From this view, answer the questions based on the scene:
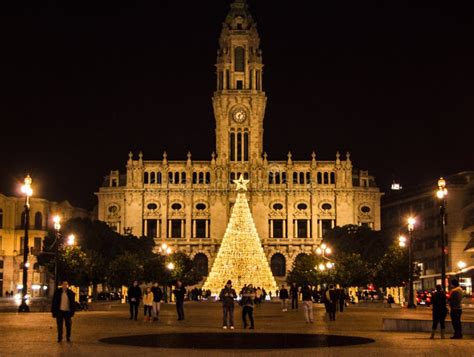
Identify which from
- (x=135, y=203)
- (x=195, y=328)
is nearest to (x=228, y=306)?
(x=195, y=328)

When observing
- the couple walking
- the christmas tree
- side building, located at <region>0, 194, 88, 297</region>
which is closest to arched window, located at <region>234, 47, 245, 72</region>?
side building, located at <region>0, 194, 88, 297</region>

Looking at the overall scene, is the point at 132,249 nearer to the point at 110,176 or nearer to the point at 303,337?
the point at 110,176

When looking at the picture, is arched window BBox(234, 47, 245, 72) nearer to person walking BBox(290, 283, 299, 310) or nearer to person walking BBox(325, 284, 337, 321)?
person walking BBox(290, 283, 299, 310)

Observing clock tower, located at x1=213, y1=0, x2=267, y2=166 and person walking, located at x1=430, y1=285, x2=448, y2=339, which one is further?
clock tower, located at x1=213, y1=0, x2=267, y2=166

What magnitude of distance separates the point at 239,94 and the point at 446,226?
41393mm

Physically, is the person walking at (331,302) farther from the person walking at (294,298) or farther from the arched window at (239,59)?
the arched window at (239,59)

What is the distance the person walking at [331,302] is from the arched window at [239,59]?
106 m

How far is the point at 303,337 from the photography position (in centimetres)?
2933

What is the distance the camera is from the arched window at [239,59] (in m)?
150

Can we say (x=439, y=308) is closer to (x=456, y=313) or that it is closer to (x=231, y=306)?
(x=456, y=313)

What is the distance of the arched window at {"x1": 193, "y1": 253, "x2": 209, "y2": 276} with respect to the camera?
5664 inches

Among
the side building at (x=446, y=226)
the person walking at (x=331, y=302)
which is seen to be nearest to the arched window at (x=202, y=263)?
the side building at (x=446, y=226)

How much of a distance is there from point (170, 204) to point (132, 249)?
4026cm

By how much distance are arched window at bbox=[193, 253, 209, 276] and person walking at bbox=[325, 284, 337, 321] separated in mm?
98335
